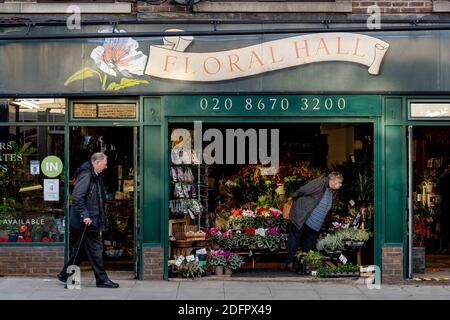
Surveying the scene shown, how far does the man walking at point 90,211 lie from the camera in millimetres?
9766

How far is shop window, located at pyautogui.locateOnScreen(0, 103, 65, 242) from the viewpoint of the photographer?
10969 millimetres

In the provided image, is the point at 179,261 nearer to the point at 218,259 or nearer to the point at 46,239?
the point at 218,259

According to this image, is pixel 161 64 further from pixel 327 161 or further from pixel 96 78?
pixel 327 161

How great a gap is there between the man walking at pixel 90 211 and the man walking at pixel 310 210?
10.1 feet

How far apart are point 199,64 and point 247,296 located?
343 centimetres

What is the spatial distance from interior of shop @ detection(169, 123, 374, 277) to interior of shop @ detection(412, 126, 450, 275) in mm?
1758

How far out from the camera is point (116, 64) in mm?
10711

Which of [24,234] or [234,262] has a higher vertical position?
[24,234]

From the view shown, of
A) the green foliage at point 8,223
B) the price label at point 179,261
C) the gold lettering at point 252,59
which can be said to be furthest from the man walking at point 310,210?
the green foliage at point 8,223

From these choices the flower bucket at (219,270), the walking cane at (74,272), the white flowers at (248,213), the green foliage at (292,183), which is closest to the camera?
the walking cane at (74,272)

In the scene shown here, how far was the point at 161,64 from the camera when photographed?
10.7 m

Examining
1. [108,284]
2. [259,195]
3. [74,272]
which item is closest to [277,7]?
[259,195]

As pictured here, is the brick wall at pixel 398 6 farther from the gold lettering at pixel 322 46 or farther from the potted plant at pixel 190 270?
the potted plant at pixel 190 270

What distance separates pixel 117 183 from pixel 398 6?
513 centimetres
